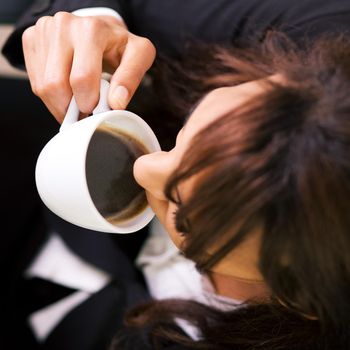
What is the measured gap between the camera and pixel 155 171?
1.67 ft

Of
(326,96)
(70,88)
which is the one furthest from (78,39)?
(326,96)

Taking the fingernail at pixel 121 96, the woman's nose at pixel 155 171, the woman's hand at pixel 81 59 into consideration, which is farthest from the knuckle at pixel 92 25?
the woman's nose at pixel 155 171

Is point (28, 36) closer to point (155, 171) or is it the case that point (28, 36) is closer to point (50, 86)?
point (50, 86)

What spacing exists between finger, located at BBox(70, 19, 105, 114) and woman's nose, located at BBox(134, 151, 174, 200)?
0.40 ft

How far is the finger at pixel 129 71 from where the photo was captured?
1.95 ft

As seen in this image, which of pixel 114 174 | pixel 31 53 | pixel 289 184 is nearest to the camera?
pixel 289 184

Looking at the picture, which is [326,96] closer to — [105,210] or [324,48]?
[324,48]

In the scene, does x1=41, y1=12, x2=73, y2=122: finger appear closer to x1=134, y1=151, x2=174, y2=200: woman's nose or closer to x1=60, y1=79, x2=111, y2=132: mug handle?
x1=60, y1=79, x2=111, y2=132: mug handle

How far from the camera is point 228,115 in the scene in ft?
1.54

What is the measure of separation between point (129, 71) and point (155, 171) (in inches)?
7.5

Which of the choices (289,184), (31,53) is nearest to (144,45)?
(31,53)

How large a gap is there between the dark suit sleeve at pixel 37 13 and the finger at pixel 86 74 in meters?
0.22

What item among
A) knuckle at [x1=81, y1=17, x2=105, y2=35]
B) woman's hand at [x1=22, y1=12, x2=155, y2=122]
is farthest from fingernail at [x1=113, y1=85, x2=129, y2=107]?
knuckle at [x1=81, y1=17, x2=105, y2=35]

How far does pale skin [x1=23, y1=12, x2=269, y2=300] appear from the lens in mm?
500
